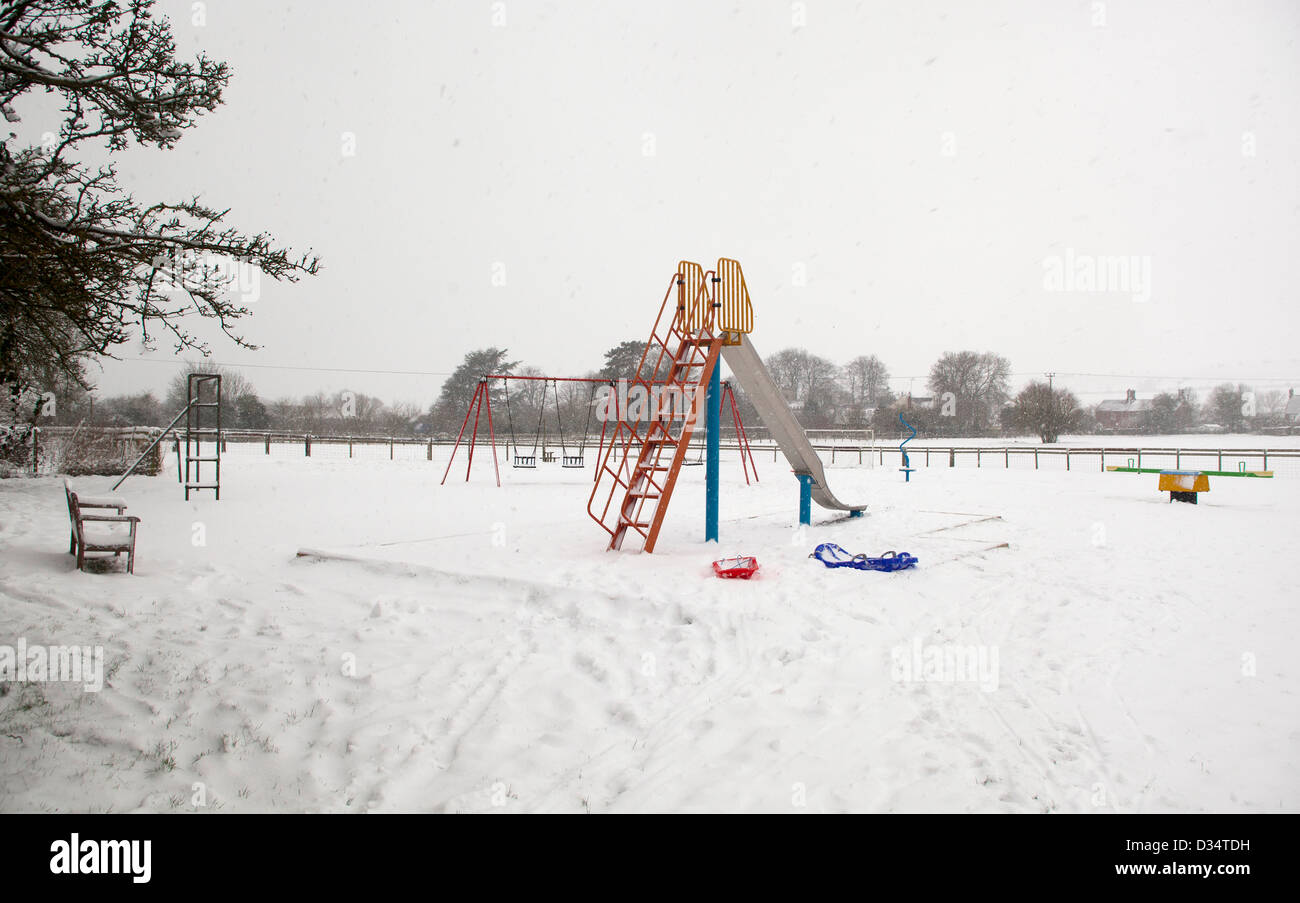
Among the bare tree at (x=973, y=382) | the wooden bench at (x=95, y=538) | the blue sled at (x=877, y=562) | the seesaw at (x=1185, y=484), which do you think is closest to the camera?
the wooden bench at (x=95, y=538)

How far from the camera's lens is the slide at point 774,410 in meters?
8.99

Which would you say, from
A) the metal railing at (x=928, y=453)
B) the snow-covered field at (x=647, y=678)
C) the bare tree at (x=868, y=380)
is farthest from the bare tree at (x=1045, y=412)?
the snow-covered field at (x=647, y=678)

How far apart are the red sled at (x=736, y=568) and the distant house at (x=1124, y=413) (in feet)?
267

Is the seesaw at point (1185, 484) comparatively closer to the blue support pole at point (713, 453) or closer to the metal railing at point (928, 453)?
the blue support pole at point (713, 453)

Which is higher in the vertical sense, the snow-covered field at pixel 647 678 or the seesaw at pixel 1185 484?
the seesaw at pixel 1185 484

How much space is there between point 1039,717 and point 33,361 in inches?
641

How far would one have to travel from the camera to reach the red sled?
22.0 ft

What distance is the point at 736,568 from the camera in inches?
265

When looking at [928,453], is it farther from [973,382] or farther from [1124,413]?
[1124,413]

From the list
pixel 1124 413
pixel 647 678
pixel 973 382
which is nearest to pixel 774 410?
pixel 647 678

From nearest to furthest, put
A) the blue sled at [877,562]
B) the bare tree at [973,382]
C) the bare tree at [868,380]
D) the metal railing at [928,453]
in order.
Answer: the blue sled at [877,562], the metal railing at [928,453], the bare tree at [973,382], the bare tree at [868,380]

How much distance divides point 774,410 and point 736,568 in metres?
3.51
